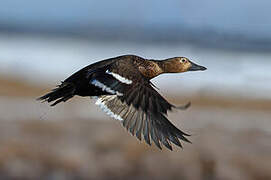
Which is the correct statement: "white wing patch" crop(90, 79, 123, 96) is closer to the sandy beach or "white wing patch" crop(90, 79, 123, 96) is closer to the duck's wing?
the duck's wing

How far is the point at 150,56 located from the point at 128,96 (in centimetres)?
1408

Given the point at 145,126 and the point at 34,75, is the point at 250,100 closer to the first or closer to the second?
the point at 34,75

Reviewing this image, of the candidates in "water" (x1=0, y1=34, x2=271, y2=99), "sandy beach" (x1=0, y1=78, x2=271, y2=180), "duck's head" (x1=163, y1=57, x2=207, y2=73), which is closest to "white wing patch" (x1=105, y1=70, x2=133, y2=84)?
"duck's head" (x1=163, y1=57, x2=207, y2=73)

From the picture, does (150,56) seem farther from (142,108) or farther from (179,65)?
(142,108)

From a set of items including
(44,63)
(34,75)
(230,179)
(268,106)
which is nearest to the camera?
(230,179)

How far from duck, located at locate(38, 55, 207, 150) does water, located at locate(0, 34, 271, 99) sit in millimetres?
9534

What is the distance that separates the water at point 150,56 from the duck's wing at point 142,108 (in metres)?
9.72

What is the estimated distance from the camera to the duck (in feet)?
24.6

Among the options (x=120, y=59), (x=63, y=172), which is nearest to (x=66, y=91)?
(x=120, y=59)

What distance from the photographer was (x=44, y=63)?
66.3 feet

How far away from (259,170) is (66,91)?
5.75 metres

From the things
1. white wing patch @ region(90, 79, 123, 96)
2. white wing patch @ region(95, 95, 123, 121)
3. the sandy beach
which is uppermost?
white wing patch @ region(90, 79, 123, 96)

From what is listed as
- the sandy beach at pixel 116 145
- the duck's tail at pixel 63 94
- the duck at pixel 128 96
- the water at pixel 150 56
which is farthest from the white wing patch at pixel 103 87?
the water at pixel 150 56

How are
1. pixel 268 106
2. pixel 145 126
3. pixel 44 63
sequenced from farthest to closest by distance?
pixel 44 63
pixel 268 106
pixel 145 126
